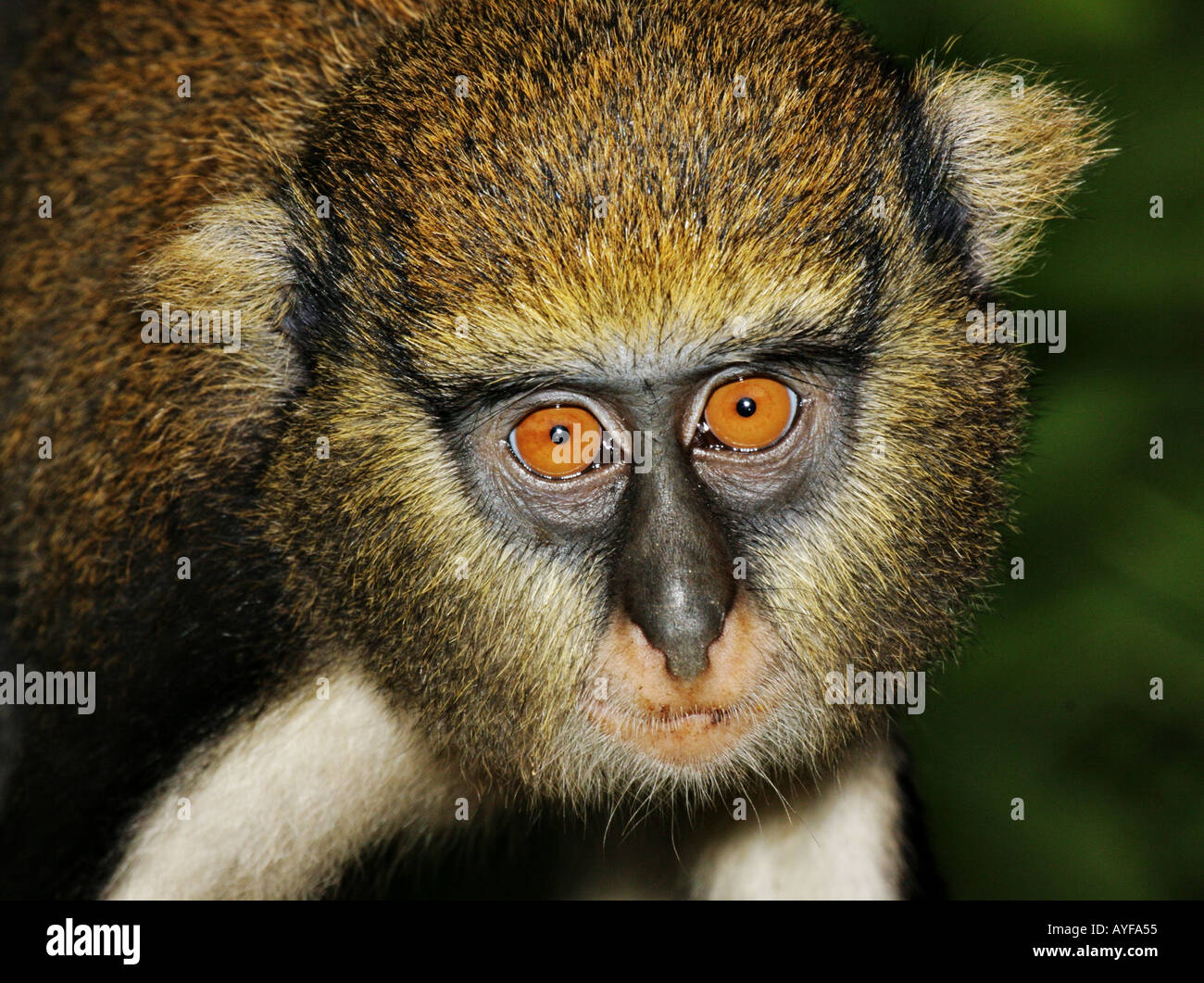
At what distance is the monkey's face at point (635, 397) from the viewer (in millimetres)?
2885

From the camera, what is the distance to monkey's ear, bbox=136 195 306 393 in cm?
327

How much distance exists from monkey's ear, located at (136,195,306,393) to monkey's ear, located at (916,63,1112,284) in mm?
1740

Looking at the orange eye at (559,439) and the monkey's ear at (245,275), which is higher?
the monkey's ear at (245,275)

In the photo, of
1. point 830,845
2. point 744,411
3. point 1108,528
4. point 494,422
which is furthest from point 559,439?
point 1108,528

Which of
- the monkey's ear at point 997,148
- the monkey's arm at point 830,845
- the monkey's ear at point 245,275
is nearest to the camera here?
the monkey's ear at point 245,275

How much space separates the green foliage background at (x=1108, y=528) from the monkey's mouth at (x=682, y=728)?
2.40 m

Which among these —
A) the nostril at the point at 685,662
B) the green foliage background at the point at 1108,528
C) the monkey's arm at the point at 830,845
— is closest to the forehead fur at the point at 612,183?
the nostril at the point at 685,662

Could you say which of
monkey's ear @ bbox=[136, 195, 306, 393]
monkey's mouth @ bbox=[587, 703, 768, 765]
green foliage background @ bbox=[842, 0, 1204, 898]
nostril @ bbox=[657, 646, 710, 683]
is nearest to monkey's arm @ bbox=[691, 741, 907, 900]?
green foliage background @ bbox=[842, 0, 1204, 898]

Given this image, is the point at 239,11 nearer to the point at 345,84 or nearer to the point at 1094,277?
the point at 345,84

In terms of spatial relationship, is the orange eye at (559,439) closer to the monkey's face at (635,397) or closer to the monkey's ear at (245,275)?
the monkey's face at (635,397)

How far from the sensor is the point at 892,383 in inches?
Answer: 123

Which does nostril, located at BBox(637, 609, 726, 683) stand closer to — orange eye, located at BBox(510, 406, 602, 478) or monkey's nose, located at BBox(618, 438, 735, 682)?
monkey's nose, located at BBox(618, 438, 735, 682)

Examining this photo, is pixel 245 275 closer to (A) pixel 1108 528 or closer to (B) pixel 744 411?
(B) pixel 744 411
